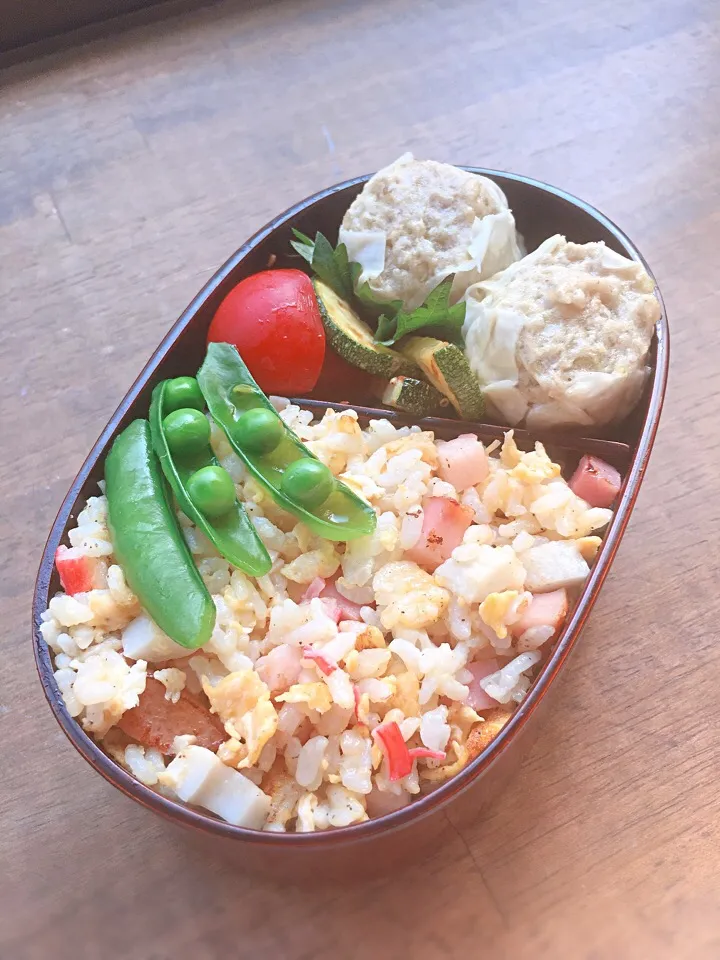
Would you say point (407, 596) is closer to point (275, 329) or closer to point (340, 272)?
point (275, 329)

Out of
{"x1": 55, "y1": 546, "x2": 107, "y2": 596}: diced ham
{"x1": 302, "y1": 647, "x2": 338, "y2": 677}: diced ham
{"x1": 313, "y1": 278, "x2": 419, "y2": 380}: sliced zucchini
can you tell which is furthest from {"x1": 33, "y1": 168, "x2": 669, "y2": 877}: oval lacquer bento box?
{"x1": 302, "y1": 647, "x2": 338, "y2": 677}: diced ham

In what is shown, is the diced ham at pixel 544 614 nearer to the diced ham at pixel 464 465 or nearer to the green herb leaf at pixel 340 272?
the diced ham at pixel 464 465

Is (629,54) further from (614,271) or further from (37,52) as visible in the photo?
(37,52)

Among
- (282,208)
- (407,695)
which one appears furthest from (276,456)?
(282,208)

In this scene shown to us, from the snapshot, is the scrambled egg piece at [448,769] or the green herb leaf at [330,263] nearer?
the scrambled egg piece at [448,769]

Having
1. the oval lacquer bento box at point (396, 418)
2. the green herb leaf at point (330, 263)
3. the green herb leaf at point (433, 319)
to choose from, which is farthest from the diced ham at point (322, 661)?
the green herb leaf at point (330, 263)

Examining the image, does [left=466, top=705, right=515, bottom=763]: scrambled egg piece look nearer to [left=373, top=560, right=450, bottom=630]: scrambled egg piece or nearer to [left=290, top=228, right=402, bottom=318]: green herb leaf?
[left=373, top=560, right=450, bottom=630]: scrambled egg piece
